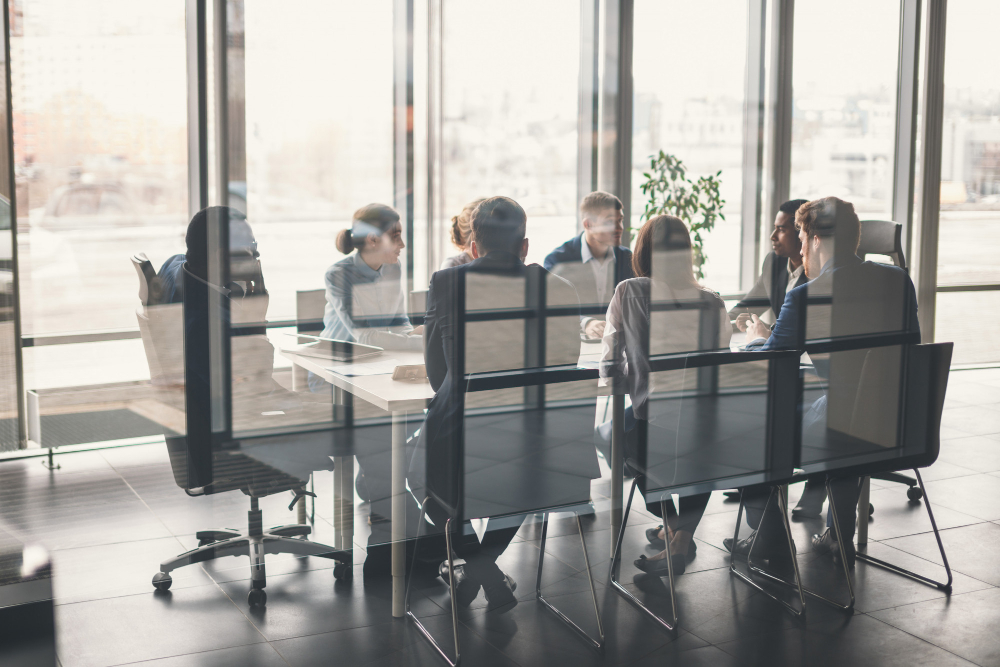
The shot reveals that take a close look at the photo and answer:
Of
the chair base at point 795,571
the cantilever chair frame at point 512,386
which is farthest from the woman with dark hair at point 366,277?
the chair base at point 795,571

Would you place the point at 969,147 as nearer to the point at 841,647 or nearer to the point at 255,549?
the point at 841,647

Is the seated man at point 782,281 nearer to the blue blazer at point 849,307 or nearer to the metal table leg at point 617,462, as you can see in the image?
the blue blazer at point 849,307

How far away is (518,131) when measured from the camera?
2.60m

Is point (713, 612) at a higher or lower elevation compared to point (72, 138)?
lower

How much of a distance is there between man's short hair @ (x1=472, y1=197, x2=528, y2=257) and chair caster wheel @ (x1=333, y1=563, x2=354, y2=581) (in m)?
1.05

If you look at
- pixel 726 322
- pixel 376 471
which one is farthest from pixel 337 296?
pixel 726 322

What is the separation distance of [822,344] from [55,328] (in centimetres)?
210

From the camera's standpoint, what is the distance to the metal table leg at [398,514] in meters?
2.35

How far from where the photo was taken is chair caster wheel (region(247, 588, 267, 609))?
266 cm

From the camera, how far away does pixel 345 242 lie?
2104 mm

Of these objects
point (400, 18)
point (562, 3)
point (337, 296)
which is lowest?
point (337, 296)

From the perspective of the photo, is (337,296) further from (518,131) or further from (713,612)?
(713,612)

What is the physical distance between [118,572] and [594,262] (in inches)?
68.1

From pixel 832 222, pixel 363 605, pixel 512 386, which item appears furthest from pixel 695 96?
pixel 363 605
